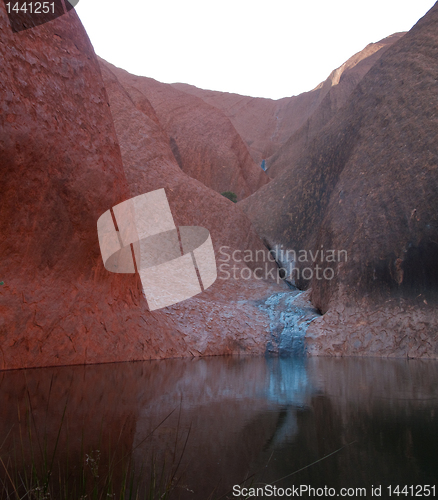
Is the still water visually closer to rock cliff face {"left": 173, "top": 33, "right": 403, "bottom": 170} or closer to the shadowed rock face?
the shadowed rock face

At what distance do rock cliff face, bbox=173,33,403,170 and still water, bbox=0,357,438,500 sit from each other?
30.5m

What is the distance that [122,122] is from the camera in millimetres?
15195

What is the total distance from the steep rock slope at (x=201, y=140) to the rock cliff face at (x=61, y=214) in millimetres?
19650

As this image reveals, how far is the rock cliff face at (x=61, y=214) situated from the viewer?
6.04 metres

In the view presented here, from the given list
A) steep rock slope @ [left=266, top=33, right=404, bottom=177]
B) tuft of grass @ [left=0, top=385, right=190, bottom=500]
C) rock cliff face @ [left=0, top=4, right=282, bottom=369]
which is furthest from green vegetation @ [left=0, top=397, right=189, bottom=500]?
steep rock slope @ [left=266, top=33, right=404, bottom=177]

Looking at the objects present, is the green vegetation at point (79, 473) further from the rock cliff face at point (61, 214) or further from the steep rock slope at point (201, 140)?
the steep rock slope at point (201, 140)

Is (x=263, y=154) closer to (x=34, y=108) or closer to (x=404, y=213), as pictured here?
(x=404, y=213)

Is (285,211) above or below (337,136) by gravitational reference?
below

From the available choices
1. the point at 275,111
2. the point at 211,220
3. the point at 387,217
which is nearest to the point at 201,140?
the point at 211,220

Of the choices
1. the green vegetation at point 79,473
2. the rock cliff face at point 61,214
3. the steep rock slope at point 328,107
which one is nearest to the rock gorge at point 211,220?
the rock cliff face at point 61,214

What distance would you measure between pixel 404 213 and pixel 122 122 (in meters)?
9.59

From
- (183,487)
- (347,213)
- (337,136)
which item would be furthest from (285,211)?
(183,487)

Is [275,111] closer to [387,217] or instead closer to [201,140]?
[201,140]

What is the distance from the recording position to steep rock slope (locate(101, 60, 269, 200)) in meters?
27.5
